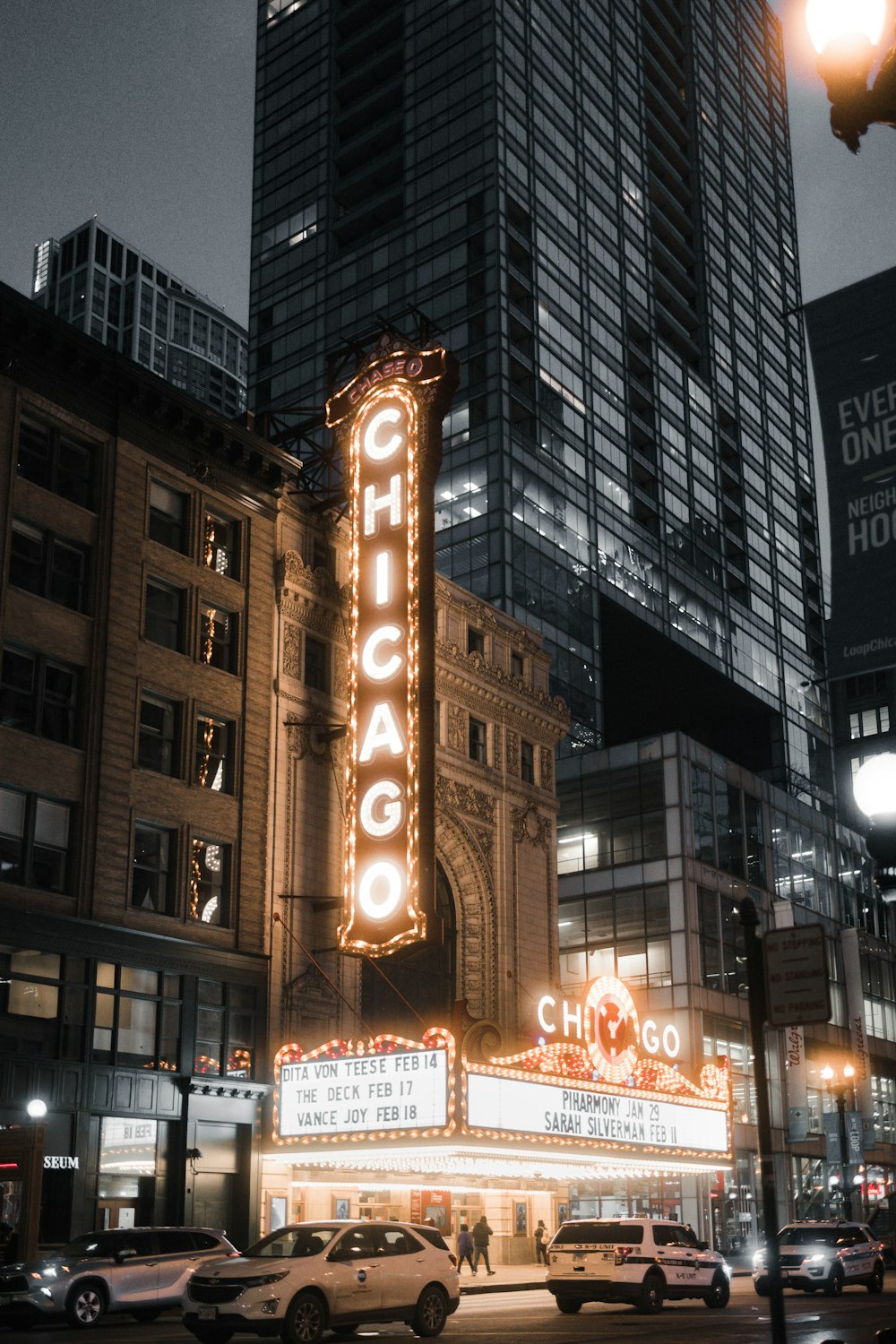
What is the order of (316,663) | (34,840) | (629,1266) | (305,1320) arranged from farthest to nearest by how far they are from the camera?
1. (316,663)
2. (34,840)
3. (629,1266)
4. (305,1320)

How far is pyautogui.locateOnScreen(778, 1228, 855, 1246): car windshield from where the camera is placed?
36.8 m

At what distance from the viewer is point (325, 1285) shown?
2136cm

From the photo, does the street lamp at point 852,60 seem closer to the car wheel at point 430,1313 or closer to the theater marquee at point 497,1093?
the car wheel at point 430,1313

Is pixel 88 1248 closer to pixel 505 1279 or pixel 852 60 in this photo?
pixel 505 1279

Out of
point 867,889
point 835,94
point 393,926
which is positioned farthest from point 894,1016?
point 835,94

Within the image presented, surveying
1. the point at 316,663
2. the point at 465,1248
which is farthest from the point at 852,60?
the point at 465,1248

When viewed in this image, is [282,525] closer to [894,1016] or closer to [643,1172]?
Answer: [643,1172]

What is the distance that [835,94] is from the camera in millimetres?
7164

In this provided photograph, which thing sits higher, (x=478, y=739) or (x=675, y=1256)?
(x=478, y=739)

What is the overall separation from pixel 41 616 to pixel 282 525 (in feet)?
32.8

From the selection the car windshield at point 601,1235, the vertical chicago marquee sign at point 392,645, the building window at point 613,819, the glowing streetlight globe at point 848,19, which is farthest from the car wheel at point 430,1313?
the building window at point 613,819

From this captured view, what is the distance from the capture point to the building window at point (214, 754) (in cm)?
3962

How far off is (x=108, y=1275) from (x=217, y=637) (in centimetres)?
1941

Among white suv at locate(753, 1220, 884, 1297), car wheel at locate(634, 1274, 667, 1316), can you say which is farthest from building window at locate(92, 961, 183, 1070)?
white suv at locate(753, 1220, 884, 1297)
